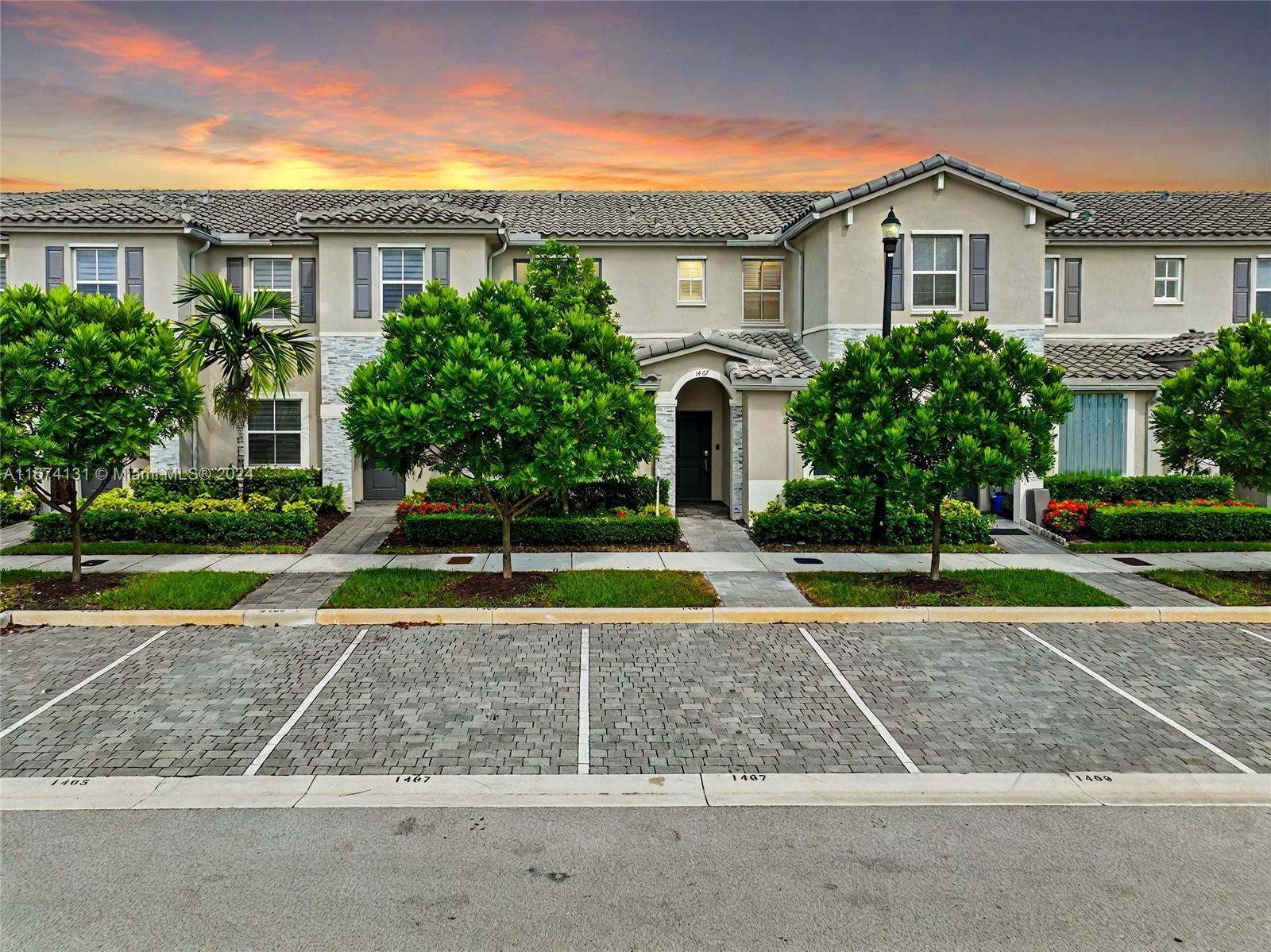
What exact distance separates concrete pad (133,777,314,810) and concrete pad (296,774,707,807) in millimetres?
166

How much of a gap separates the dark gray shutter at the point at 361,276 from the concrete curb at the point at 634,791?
16.3m

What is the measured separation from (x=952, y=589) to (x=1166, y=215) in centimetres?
1769

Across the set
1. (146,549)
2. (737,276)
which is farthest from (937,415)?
(146,549)

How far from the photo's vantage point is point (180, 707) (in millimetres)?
9297

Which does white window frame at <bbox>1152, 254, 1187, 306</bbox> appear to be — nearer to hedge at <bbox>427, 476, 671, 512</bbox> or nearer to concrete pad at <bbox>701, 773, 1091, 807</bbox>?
hedge at <bbox>427, 476, 671, 512</bbox>

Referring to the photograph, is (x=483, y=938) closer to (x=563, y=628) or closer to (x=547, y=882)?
(x=547, y=882)

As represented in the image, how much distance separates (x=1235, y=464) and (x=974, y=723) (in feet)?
28.3

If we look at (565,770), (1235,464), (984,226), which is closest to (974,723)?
(565,770)

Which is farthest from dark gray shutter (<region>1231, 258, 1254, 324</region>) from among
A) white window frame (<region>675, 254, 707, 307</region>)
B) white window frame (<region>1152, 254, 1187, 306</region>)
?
white window frame (<region>675, 254, 707, 307</region>)

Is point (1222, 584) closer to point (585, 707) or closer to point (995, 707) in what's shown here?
point (995, 707)

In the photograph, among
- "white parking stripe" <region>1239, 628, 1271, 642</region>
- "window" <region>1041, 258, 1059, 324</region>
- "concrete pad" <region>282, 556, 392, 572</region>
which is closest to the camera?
"white parking stripe" <region>1239, 628, 1271, 642</region>

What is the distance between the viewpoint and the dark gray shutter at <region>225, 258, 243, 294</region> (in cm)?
2361

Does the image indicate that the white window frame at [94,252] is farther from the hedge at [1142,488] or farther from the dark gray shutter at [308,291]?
the hedge at [1142,488]

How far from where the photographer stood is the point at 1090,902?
5.80 m
